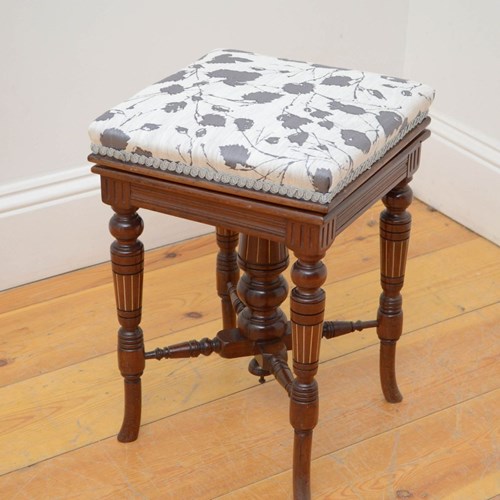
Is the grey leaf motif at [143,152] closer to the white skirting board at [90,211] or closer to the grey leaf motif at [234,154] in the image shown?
the grey leaf motif at [234,154]

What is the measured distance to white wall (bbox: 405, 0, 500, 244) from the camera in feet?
7.39

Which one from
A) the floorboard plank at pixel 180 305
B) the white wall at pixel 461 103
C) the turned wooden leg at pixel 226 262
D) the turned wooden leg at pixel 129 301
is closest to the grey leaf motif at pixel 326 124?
the turned wooden leg at pixel 129 301

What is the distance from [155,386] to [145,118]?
0.61 metres

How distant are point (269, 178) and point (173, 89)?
301 millimetres

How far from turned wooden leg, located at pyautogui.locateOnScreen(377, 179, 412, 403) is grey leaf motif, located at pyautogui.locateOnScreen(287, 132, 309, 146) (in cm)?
27

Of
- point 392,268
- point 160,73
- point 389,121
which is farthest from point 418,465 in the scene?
point 160,73

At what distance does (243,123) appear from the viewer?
1.41 metres

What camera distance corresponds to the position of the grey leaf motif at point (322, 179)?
129 cm

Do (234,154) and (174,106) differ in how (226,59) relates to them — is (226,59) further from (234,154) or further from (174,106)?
(234,154)

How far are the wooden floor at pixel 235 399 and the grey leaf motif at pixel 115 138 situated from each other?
561 mm

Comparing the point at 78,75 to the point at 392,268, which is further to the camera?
the point at 78,75

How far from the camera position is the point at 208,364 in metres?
1.92

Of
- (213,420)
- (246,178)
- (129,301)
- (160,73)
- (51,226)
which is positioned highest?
(246,178)

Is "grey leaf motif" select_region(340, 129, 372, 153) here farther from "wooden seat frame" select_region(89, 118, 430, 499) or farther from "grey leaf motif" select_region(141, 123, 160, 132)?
"grey leaf motif" select_region(141, 123, 160, 132)
